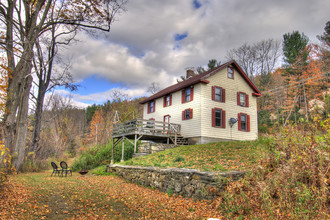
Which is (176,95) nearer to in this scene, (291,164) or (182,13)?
(182,13)

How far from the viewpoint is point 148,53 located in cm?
1788

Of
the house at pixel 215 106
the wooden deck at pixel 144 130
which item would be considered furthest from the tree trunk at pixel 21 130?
the house at pixel 215 106

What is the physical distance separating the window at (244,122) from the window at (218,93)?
2288 millimetres

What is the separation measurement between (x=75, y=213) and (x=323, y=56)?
85.7 feet

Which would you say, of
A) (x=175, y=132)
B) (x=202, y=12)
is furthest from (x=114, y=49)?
(x=175, y=132)

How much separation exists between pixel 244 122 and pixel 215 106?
3576 millimetres

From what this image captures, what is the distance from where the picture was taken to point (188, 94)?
18.8 meters

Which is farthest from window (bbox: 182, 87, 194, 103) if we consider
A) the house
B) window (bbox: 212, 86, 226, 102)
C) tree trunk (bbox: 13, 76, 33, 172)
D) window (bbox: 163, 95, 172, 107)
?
tree trunk (bbox: 13, 76, 33, 172)

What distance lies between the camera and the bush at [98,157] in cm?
1658

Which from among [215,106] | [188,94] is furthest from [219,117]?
[188,94]

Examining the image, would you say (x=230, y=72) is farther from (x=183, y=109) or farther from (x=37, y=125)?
(x=37, y=125)

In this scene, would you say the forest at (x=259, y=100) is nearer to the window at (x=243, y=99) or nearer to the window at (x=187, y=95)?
the window at (x=243, y=99)

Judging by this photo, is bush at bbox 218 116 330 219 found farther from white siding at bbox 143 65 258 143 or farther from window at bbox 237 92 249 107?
window at bbox 237 92 249 107

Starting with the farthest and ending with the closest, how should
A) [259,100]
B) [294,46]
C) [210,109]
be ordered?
1. [259,100]
2. [294,46]
3. [210,109]
